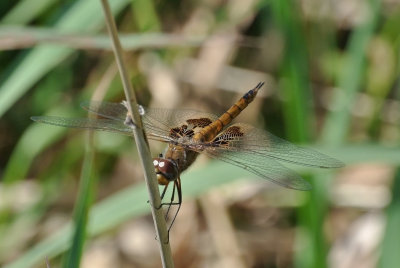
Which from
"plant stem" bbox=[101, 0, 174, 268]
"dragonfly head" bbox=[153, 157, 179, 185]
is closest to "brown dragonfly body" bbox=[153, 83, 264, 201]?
"dragonfly head" bbox=[153, 157, 179, 185]

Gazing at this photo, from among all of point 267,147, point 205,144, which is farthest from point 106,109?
point 267,147

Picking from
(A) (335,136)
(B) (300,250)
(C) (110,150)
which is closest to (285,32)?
(A) (335,136)

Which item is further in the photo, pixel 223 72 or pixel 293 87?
pixel 223 72

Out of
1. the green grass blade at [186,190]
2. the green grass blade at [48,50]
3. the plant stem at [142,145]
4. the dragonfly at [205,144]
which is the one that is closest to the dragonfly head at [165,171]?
the dragonfly at [205,144]

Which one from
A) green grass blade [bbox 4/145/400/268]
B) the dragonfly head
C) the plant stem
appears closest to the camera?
the plant stem

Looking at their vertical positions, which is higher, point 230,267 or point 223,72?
point 223,72

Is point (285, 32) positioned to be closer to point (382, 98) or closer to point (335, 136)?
point (335, 136)

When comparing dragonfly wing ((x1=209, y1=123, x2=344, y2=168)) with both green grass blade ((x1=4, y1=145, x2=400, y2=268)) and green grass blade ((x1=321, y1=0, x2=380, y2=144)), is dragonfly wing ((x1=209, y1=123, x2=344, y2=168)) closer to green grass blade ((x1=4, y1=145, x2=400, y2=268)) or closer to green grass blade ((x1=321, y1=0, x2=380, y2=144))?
green grass blade ((x1=4, y1=145, x2=400, y2=268))

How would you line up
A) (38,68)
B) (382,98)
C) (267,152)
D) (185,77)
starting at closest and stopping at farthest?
(267,152) → (38,68) → (382,98) → (185,77)
